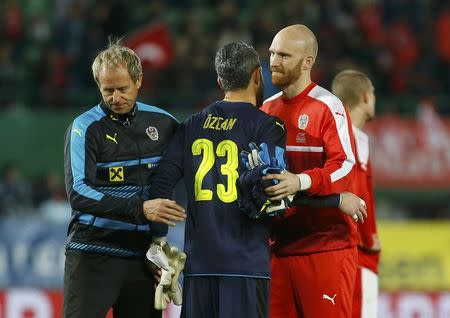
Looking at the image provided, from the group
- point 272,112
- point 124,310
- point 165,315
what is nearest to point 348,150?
point 272,112

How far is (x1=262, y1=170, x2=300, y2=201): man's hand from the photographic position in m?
5.50

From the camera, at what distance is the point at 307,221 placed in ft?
20.4

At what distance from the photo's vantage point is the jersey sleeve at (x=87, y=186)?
18.8 feet

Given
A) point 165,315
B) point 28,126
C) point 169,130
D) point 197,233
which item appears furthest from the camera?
point 28,126

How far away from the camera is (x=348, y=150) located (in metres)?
6.00

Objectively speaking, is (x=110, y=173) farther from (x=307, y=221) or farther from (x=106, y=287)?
(x=307, y=221)

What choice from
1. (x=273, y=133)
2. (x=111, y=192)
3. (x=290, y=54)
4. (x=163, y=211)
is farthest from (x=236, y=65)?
(x=111, y=192)

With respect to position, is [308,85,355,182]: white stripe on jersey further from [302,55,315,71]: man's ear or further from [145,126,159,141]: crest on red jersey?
[145,126,159,141]: crest on red jersey

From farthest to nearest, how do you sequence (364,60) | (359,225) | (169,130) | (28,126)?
(364,60)
(28,126)
(359,225)
(169,130)

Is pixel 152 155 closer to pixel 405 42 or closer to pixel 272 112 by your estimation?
pixel 272 112

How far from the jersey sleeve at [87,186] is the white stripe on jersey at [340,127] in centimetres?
113

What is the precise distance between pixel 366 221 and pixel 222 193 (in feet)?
5.77

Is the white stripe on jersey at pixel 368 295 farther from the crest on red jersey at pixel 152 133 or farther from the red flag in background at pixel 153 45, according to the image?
the red flag in background at pixel 153 45

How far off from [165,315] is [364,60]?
7125mm
